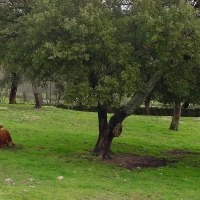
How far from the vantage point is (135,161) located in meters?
20.0

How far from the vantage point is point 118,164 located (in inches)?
746

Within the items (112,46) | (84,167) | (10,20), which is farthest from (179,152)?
(10,20)

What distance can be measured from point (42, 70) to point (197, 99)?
25.0ft

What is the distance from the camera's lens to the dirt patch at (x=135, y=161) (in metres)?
19.1

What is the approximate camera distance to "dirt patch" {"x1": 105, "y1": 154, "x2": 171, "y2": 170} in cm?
1909

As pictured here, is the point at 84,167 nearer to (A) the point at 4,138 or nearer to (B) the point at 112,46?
(A) the point at 4,138

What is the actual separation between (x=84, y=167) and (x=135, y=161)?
3861 millimetres

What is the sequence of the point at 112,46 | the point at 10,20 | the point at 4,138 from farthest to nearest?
the point at 10,20 → the point at 4,138 → the point at 112,46

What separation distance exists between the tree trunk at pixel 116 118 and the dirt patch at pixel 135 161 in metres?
0.64

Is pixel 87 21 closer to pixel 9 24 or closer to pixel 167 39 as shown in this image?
pixel 167 39

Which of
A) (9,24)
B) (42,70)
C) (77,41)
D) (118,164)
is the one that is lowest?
(118,164)

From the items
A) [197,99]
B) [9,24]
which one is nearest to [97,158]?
[197,99]

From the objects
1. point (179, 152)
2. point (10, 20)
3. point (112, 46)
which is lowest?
point (179, 152)

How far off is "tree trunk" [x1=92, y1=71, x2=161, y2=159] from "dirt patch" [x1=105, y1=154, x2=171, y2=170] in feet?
2.09
